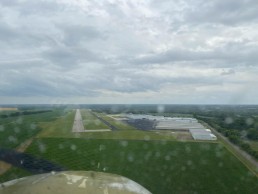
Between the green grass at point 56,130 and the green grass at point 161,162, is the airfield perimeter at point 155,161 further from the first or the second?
the green grass at point 56,130

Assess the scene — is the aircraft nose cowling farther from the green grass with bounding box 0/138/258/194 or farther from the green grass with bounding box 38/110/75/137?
the green grass with bounding box 38/110/75/137

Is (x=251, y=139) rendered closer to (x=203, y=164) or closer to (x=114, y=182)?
(x=203, y=164)

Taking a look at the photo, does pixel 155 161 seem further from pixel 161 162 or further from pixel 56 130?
pixel 56 130

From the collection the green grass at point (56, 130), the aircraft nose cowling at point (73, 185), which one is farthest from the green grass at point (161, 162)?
the aircraft nose cowling at point (73, 185)

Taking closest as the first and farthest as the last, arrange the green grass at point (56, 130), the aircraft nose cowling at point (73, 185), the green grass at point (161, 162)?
the aircraft nose cowling at point (73, 185) < the green grass at point (161, 162) < the green grass at point (56, 130)

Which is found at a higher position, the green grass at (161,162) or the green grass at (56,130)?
the green grass at (56,130)

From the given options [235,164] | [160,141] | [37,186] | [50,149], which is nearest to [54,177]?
[37,186]

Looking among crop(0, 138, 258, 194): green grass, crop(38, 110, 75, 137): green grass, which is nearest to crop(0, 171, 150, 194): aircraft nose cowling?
crop(0, 138, 258, 194): green grass

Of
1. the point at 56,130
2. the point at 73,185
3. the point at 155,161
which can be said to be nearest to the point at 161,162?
the point at 155,161
